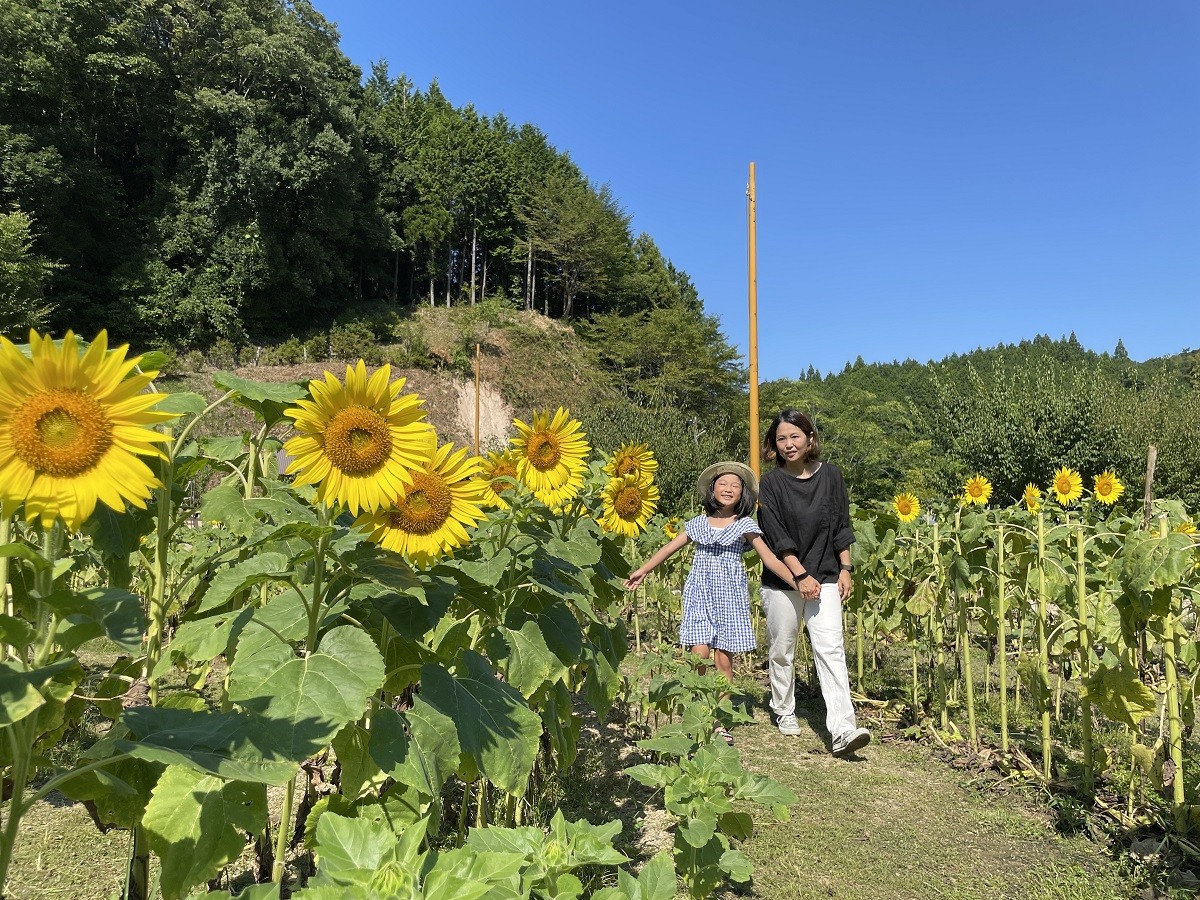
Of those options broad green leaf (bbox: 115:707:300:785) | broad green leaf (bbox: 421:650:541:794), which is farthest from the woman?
broad green leaf (bbox: 115:707:300:785)

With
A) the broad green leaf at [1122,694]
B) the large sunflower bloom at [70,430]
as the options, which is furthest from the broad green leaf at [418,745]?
the broad green leaf at [1122,694]

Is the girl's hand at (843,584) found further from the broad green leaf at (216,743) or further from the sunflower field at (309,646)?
the broad green leaf at (216,743)

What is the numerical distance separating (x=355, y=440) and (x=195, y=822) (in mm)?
727

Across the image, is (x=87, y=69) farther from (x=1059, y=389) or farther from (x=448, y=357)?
(x=1059, y=389)

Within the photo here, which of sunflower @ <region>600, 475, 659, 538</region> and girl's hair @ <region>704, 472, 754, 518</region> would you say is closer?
sunflower @ <region>600, 475, 659, 538</region>

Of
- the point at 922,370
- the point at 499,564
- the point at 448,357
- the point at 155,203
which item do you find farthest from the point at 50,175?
the point at 922,370

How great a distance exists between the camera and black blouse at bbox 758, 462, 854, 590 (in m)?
4.01

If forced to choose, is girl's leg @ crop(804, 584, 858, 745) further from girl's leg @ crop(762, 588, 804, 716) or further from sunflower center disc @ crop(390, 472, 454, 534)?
sunflower center disc @ crop(390, 472, 454, 534)

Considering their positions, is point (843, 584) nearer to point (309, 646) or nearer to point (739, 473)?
point (739, 473)

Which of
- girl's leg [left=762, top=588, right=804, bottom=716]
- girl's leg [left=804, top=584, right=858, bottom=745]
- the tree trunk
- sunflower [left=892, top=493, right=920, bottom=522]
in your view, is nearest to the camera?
girl's leg [left=804, top=584, right=858, bottom=745]

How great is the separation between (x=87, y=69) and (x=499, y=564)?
36.8 meters

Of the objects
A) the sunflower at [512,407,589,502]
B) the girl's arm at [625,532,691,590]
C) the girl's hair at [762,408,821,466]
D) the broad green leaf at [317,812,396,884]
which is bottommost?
the broad green leaf at [317,812,396,884]

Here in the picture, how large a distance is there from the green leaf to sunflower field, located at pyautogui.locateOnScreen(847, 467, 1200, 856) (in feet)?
8.95

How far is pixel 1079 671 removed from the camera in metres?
3.16
